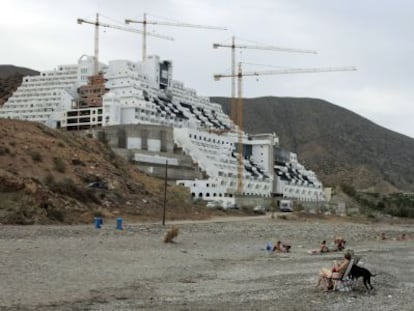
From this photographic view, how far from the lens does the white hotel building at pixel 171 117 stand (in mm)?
96062

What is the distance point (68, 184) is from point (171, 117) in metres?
56.7

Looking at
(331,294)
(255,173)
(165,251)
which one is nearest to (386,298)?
(331,294)

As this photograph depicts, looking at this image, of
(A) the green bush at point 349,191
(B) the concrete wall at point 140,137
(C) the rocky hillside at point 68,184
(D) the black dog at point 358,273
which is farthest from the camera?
(A) the green bush at point 349,191

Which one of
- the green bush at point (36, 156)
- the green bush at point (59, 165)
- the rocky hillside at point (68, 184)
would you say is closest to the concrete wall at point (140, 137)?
the rocky hillside at point (68, 184)

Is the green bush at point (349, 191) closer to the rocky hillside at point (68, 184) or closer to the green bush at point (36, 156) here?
the rocky hillside at point (68, 184)

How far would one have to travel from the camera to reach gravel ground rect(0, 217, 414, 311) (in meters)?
13.8

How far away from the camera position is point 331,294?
1545 centimetres

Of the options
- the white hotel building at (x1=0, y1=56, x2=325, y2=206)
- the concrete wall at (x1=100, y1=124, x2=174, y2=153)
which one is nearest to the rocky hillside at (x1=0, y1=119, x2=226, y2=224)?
the white hotel building at (x1=0, y1=56, x2=325, y2=206)

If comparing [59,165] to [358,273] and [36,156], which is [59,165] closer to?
[36,156]

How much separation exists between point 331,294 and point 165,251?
1317cm

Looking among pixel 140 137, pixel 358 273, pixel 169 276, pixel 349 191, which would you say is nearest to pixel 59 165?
pixel 140 137

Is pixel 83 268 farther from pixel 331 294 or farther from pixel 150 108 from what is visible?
pixel 150 108

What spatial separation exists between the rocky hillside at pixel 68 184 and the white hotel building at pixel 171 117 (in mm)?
16308

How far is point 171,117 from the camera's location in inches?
4370
